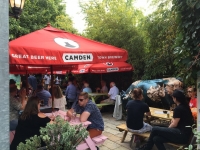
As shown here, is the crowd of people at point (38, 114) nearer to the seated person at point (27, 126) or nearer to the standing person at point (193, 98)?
the seated person at point (27, 126)

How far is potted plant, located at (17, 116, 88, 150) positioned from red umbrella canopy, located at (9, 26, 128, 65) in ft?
4.10

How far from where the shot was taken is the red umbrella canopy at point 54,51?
3162 mm

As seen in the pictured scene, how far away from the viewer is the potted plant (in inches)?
88.8

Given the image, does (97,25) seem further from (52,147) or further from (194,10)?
(52,147)

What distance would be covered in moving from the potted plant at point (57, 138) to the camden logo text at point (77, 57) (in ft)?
4.76

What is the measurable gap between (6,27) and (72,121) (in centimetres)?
250

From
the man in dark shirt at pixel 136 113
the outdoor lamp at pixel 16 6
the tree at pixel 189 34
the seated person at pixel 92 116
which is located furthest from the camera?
the outdoor lamp at pixel 16 6

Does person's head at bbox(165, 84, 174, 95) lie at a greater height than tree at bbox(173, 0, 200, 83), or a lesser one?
lesser

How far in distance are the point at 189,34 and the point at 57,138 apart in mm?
2375

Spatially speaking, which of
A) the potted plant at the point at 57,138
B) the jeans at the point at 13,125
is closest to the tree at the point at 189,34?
the potted plant at the point at 57,138

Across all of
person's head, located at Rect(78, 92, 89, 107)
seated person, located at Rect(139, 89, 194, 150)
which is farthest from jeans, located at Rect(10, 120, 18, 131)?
seated person, located at Rect(139, 89, 194, 150)

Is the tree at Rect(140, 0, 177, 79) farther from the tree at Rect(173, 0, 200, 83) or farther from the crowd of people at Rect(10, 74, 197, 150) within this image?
the tree at Rect(173, 0, 200, 83)

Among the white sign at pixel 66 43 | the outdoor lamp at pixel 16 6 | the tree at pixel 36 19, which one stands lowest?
the white sign at pixel 66 43

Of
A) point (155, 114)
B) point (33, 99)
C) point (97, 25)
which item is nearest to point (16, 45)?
point (33, 99)
